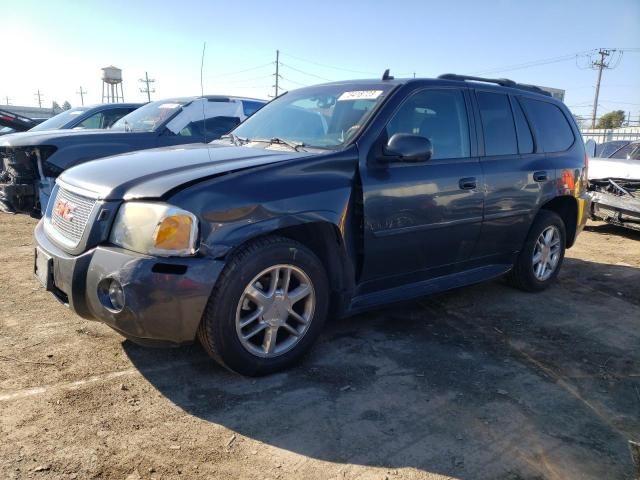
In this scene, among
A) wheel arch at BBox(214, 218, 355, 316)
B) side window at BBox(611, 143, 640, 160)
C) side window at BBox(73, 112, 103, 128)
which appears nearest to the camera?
wheel arch at BBox(214, 218, 355, 316)

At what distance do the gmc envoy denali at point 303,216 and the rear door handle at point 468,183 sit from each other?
15 millimetres

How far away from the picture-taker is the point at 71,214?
10.3 feet

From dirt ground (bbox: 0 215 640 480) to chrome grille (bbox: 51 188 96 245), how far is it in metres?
0.82

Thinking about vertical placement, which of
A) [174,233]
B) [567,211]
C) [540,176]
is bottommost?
[567,211]

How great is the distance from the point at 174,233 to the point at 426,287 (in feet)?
6.75

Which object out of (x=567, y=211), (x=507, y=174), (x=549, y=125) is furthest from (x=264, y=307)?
(x=567, y=211)

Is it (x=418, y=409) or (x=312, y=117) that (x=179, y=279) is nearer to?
(x=418, y=409)

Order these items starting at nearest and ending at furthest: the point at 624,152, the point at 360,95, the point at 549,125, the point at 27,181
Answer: the point at 360,95 → the point at 549,125 → the point at 27,181 → the point at 624,152

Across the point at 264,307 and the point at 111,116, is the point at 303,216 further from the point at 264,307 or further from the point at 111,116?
the point at 111,116

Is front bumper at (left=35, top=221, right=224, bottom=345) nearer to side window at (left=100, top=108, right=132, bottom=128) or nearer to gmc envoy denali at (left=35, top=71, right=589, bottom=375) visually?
gmc envoy denali at (left=35, top=71, right=589, bottom=375)

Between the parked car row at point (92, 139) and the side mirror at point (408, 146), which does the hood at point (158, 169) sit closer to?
the side mirror at point (408, 146)

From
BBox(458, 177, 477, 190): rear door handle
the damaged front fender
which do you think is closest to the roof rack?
BBox(458, 177, 477, 190): rear door handle

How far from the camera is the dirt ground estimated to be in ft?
7.84

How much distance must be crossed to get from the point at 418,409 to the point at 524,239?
99.1 inches
